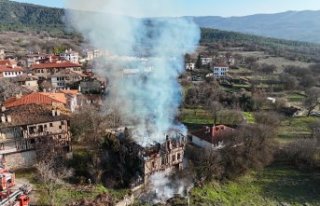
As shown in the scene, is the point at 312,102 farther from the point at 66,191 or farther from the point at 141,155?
the point at 66,191

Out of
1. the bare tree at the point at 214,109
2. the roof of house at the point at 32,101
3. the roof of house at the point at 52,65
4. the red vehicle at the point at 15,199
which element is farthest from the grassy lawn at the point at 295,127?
the roof of house at the point at 52,65

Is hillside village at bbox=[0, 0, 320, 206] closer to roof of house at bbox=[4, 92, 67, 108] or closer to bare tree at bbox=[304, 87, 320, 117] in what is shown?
roof of house at bbox=[4, 92, 67, 108]

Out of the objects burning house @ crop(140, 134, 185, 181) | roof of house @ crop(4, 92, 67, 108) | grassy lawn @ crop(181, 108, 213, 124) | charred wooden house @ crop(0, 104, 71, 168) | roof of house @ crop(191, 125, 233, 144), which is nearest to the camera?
charred wooden house @ crop(0, 104, 71, 168)

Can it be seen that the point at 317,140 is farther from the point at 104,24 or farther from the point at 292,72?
the point at 292,72

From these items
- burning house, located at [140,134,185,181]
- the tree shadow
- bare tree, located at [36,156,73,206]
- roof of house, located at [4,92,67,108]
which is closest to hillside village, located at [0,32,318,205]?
roof of house, located at [4,92,67,108]

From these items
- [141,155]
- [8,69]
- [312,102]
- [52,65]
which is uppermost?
[52,65]

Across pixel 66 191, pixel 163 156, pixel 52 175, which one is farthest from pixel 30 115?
pixel 163 156
